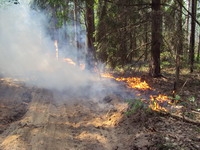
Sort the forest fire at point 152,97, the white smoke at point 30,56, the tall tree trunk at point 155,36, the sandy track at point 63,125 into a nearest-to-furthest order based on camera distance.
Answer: the sandy track at point 63,125, the forest fire at point 152,97, the tall tree trunk at point 155,36, the white smoke at point 30,56

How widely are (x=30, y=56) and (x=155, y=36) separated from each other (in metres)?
12.9

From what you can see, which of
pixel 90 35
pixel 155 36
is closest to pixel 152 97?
pixel 155 36

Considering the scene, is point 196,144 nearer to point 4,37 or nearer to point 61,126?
point 61,126

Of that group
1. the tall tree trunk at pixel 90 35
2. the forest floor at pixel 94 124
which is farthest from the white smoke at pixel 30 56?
the forest floor at pixel 94 124

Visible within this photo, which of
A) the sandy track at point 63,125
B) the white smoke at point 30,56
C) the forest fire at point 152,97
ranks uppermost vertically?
the white smoke at point 30,56

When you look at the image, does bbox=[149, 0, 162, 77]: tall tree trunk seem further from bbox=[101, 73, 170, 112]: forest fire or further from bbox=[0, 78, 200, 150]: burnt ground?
bbox=[0, 78, 200, 150]: burnt ground

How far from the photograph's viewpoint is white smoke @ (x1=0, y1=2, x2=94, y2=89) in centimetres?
1580

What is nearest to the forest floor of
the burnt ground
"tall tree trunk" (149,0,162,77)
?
the burnt ground

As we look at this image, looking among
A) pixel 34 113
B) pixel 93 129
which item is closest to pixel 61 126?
pixel 93 129

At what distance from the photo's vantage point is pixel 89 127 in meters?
8.14

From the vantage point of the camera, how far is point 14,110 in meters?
10.1

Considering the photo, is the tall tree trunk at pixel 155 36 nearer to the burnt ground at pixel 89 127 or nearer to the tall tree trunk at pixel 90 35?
the burnt ground at pixel 89 127

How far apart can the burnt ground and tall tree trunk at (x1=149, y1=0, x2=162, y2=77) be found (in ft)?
12.5

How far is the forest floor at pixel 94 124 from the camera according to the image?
659 cm
